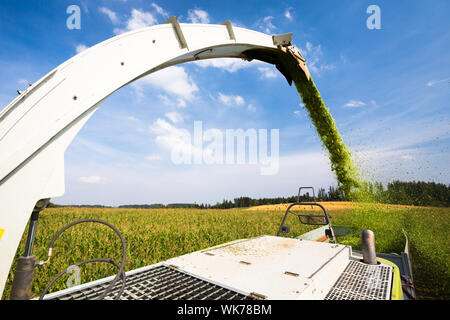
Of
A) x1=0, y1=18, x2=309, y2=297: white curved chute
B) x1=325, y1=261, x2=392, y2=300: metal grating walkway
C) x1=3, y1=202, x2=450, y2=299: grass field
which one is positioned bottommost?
x1=3, y1=202, x2=450, y2=299: grass field

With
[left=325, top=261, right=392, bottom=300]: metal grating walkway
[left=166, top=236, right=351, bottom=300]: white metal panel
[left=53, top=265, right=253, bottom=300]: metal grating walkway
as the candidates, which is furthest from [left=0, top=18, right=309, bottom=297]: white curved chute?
[left=325, top=261, right=392, bottom=300]: metal grating walkway

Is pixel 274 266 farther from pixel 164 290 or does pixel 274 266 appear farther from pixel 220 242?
pixel 220 242

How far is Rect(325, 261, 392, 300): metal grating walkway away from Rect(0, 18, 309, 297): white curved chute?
205 centimetres

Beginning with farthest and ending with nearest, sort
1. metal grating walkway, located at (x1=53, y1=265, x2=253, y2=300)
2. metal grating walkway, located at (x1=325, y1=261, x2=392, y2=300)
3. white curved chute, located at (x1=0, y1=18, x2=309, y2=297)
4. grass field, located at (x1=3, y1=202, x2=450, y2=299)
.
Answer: grass field, located at (x1=3, y1=202, x2=450, y2=299), metal grating walkway, located at (x1=325, y1=261, x2=392, y2=300), metal grating walkway, located at (x1=53, y1=265, x2=253, y2=300), white curved chute, located at (x1=0, y1=18, x2=309, y2=297)

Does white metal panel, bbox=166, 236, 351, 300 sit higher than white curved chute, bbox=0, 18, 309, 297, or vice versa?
white curved chute, bbox=0, 18, 309, 297

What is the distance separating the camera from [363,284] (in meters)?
1.92

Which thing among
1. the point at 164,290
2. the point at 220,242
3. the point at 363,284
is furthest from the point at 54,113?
the point at 220,242

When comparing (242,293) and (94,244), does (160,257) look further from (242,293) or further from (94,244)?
(242,293)

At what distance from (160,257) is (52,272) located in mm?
1584

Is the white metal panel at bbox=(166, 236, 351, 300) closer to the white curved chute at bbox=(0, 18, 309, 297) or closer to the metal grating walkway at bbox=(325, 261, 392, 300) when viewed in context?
the metal grating walkway at bbox=(325, 261, 392, 300)

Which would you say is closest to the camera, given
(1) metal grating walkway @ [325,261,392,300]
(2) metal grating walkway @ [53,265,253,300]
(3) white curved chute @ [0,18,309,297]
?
(3) white curved chute @ [0,18,309,297]

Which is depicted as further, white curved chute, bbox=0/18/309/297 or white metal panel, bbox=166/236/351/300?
white metal panel, bbox=166/236/351/300

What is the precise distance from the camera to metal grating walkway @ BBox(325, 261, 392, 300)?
5.54ft
